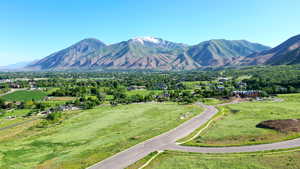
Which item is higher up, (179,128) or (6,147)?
(179,128)

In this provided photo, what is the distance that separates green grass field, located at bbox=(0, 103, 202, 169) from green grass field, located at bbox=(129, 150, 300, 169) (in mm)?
11097

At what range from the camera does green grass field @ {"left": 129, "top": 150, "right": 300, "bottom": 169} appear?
30.9 meters

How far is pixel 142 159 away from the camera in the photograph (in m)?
36.2

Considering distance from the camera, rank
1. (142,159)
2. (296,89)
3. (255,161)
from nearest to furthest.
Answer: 1. (255,161)
2. (142,159)
3. (296,89)

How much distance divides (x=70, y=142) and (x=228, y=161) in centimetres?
4074

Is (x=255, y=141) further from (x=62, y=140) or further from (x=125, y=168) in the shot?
(x=62, y=140)

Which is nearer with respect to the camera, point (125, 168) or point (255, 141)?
point (125, 168)

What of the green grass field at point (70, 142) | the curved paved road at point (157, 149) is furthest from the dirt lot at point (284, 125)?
the green grass field at point (70, 142)

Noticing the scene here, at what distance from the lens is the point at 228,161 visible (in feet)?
109

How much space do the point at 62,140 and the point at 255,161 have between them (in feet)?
159

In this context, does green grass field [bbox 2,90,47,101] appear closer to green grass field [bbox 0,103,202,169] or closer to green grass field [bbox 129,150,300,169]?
green grass field [bbox 0,103,202,169]

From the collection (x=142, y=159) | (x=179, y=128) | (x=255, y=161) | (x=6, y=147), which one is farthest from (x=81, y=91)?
(x=255, y=161)

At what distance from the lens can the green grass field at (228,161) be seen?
30.9m

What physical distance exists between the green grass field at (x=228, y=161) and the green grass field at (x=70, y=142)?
11097mm
